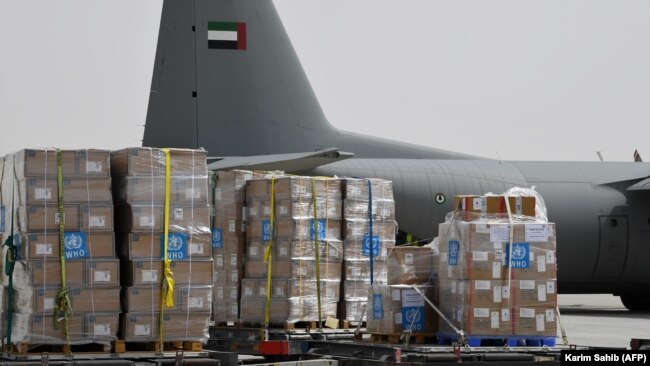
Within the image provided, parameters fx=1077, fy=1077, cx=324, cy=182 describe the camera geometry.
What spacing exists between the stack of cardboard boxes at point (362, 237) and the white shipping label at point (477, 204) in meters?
2.07

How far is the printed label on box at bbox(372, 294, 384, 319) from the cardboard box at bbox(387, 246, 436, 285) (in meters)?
0.31

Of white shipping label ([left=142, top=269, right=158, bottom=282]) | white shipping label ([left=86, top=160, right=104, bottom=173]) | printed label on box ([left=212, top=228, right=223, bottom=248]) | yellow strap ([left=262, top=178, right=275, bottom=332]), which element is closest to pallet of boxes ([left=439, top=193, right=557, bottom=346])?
yellow strap ([left=262, top=178, right=275, bottom=332])

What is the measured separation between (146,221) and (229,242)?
385 cm

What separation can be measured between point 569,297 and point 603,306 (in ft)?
17.1

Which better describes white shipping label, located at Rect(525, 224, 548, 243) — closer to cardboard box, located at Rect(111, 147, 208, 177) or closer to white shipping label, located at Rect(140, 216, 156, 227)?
cardboard box, located at Rect(111, 147, 208, 177)

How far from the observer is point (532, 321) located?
10383 mm

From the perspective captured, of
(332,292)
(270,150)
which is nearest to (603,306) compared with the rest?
(270,150)

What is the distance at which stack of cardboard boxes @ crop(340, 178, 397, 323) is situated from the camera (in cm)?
1252

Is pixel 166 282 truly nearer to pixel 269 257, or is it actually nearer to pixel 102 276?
pixel 102 276

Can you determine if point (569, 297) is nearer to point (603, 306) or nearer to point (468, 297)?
point (603, 306)

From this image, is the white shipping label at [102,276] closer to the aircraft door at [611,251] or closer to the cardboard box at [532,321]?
the cardboard box at [532,321]

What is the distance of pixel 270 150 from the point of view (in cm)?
2100

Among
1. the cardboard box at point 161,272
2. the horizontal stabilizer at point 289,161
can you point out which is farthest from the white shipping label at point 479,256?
the horizontal stabilizer at point 289,161

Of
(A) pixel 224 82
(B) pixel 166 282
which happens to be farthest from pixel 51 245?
(A) pixel 224 82
